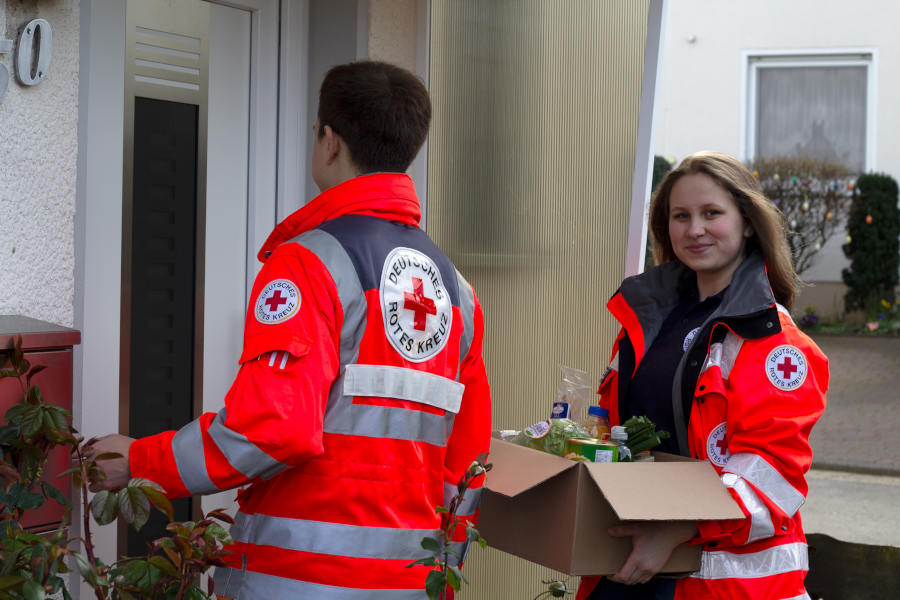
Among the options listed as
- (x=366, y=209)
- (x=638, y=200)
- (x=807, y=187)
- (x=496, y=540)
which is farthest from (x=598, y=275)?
(x=807, y=187)

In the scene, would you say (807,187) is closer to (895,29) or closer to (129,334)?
(895,29)

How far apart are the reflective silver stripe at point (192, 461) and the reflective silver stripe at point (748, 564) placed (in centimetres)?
120

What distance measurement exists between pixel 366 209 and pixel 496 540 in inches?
36.2

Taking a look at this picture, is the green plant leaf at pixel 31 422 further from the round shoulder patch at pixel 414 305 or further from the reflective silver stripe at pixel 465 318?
the reflective silver stripe at pixel 465 318

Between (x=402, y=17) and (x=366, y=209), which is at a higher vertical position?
(x=402, y=17)

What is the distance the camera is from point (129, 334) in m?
3.15

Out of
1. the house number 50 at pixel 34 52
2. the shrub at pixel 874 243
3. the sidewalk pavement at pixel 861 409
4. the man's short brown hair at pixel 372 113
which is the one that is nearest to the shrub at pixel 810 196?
the shrub at pixel 874 243

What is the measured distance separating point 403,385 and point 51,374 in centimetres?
76

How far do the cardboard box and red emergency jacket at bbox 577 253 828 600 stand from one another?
7 centimetres

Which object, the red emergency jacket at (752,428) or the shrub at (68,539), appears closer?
the shrub at (68,539)

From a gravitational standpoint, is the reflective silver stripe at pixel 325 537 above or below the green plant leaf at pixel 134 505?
below

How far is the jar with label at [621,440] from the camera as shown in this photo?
8.39 feet

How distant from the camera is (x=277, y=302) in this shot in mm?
2057

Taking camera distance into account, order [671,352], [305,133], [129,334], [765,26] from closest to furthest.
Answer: [671,352] → [129,334] → [305,133] → [765,26]
